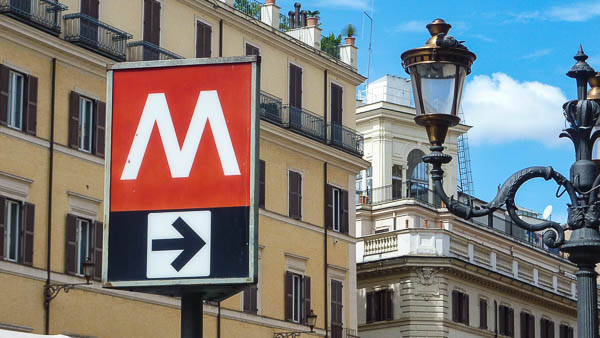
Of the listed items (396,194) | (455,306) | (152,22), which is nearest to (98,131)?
(152,22)

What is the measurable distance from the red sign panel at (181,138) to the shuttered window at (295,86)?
3803 cm

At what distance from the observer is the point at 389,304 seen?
56.7 m

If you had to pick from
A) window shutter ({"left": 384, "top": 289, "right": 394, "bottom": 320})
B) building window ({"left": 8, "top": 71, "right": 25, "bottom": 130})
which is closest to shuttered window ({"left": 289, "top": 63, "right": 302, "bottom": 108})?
building window ({"left": 8, "top": 71, "right": 25, "bottom": 130})

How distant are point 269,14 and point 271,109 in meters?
3.28

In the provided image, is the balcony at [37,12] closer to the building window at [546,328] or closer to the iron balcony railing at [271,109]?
the iron balcony railing at [271,109]

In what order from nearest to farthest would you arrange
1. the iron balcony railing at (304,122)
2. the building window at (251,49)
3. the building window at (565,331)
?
1. the building window at (251,49)
2. the iron balcony railing at (304,122)
3. the building window at (565,331)

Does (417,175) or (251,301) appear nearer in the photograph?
(251,301)

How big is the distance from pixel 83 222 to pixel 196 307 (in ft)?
97.3

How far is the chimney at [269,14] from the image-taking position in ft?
150

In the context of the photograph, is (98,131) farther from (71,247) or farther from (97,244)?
(71,247)

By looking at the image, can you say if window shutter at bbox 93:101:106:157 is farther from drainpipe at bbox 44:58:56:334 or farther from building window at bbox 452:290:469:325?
building window at bbox 452:290:469:325

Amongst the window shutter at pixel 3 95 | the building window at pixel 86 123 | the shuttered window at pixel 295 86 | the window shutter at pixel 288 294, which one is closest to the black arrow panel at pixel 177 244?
the window shutter at pixel 3 95

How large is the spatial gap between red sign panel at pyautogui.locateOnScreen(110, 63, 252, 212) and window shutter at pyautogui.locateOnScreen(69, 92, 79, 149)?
94.5ft

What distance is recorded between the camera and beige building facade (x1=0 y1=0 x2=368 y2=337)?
1364 inches
